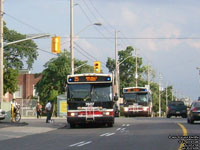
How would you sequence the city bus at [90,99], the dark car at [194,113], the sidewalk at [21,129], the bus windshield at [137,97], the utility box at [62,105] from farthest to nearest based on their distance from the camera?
the bus windshield at [137,97], the utility box at [62,105], the dark car at [194,113], the city bus at [90,99], the sidewalk at [21,129]

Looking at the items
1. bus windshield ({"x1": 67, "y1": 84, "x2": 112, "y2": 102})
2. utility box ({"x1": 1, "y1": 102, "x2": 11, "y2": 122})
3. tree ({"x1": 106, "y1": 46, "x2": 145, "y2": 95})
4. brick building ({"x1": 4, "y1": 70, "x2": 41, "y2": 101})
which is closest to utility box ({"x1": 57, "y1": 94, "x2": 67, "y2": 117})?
utility box ({"x1": 1, "y1": 102, "x2": 11, "y2": 122})

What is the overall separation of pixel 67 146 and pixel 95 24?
2875 cm

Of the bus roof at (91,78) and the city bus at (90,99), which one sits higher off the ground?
the bus roof at (91,78)

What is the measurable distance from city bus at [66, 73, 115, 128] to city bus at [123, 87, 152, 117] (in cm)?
2178

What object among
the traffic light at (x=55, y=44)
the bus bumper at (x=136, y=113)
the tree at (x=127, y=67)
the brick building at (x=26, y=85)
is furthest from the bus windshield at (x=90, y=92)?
the tree at (x=127, y=67)

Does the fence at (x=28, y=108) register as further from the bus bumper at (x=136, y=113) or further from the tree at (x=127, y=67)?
the tree at (x=127, y=67)

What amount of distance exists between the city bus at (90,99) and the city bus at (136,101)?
21.8 metres

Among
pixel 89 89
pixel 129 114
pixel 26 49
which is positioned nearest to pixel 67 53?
pixel 26 49

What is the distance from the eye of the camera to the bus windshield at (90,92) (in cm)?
2770

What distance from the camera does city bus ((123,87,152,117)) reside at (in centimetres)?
4962

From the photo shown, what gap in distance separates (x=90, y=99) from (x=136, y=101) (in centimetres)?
2245

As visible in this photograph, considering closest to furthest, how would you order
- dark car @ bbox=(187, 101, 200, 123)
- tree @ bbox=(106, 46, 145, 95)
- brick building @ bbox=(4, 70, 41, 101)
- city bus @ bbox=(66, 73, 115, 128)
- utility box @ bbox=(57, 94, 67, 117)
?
city bus @ bbox=(66, 73, 115, 128) < dark car @ bbox=(187, 101, 200, 123) < utility box @ bbox=(57, 94, 67, 117) < brick building @ bbox=(4, 70, 41, 101) < tree @ bbox=(106, 46, 145, 95)

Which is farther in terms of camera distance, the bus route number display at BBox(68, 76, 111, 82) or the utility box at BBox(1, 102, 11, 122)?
the utility box at BBox(1, 102, 11, 122)

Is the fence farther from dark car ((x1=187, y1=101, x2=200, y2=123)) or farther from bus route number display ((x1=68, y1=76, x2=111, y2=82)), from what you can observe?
bus route number display ((x1=68, y1=76, x2=111, y2=82))
